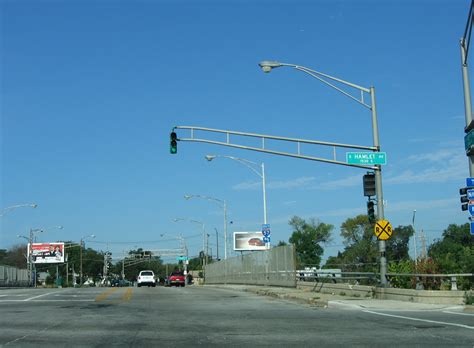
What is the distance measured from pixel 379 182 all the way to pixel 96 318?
1411 cm

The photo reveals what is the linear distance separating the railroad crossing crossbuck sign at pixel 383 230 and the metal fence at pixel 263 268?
914cm

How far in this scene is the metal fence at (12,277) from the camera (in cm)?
7638

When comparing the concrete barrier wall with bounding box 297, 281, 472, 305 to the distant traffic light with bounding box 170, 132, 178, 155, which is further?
the distant traffic light with bounding box 170, 132, 178, 155

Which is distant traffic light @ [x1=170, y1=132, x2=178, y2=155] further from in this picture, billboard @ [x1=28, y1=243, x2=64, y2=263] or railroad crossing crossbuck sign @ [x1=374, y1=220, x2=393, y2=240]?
billboard @ [x1=28, y1=243, x2=64, y2=263]

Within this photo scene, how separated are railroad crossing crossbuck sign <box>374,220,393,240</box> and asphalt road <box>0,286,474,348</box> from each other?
17.8 ft

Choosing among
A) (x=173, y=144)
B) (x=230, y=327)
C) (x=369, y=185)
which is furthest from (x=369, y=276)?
(x=230, y=327)

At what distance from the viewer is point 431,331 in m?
12.9

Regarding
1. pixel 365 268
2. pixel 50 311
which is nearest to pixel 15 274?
pixel 365 268

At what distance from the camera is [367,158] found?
25328mm

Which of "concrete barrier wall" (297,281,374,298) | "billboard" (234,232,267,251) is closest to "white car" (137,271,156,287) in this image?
"concrete barrier wall" (297,281,374,298)

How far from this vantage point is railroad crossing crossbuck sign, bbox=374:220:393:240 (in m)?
24.5

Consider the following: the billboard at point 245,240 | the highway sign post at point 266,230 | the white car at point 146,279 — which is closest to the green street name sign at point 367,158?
the highway sign post at point 266,230

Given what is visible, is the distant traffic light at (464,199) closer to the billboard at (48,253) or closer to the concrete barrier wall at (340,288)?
the concrete barrier wall at (340,288)

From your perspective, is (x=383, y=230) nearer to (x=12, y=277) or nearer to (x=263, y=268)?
(x=263, y=268)
